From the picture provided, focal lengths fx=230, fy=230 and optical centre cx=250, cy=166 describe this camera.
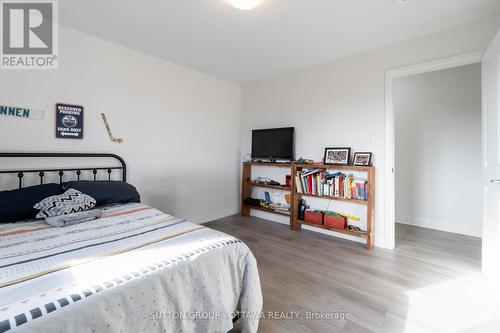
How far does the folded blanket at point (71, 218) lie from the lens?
5.06ft

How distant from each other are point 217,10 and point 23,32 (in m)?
1.82

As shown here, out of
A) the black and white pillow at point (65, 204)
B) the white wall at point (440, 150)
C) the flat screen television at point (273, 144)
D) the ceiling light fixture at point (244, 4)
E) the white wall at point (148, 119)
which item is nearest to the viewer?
the black and white pillow at point (65, 204)

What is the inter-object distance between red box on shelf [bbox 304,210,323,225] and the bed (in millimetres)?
1967

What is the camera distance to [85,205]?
72.0 inches

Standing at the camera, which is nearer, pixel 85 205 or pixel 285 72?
pixel 85 205

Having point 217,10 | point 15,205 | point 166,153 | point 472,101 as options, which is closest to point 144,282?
point 15,205

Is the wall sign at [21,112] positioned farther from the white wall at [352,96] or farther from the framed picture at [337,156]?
the framed picture at [337,156]

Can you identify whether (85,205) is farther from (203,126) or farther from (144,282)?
(203,126)

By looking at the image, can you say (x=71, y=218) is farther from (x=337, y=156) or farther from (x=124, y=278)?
(x=337, y=156)

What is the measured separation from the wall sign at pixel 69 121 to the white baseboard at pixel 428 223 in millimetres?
4540

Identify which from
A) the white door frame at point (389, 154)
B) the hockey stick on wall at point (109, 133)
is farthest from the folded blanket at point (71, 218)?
the white door frame at point (389, 154)

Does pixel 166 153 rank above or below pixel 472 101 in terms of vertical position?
below

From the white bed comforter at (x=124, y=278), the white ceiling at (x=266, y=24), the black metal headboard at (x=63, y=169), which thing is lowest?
the white bed comforter at (x=124, y=278)

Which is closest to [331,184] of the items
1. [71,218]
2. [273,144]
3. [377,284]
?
[273,144]
